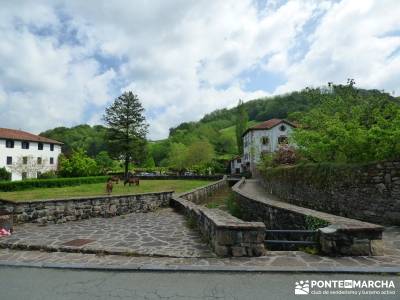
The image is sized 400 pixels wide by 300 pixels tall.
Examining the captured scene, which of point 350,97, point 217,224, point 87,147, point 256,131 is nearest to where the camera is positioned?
point 217,224

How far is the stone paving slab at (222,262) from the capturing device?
453cm

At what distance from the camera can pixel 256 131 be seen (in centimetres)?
5581

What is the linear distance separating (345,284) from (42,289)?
173 inches

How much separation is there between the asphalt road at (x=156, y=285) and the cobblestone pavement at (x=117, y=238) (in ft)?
3.83

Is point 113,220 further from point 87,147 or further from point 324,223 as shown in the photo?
point 87,147

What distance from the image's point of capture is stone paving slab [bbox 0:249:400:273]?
178 inches

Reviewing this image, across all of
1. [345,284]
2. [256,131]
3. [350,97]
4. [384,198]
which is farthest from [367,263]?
[256,131]

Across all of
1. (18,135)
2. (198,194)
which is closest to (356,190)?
(198,194)

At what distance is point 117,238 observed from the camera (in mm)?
7418

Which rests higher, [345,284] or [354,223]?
[354,223]

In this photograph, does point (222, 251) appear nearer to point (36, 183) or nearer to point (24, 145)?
point (36, 183)

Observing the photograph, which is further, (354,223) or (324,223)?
(324,223)

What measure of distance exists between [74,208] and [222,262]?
755 centimetres

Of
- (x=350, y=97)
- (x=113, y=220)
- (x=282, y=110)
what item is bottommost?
(x=113, y=220)
